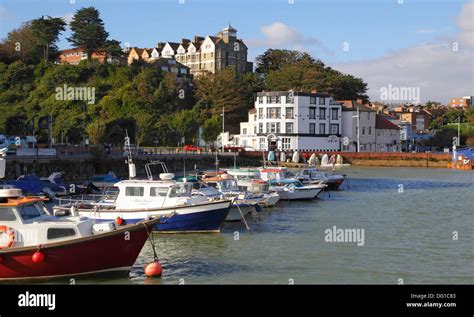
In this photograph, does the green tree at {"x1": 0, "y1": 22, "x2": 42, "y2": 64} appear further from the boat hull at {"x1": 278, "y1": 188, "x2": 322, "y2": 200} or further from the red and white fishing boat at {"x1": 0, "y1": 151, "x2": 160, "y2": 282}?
the red and white fishing boat at {"x1": 0, "y1": 151, "x2": 160, "y2": 282}

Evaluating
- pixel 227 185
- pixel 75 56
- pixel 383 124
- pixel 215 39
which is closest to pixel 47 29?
pixel 75 56

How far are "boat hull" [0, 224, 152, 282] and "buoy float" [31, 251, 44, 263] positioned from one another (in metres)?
0.11

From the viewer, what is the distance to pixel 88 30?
4845 inches

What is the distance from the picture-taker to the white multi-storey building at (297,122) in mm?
102688

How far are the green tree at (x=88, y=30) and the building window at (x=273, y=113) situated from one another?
42.6m

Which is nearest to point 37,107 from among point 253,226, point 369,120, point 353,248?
point 369,120

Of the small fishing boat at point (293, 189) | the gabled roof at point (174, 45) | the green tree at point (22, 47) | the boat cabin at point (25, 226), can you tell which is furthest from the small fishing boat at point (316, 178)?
→ the gabled roof at point (174, 45)

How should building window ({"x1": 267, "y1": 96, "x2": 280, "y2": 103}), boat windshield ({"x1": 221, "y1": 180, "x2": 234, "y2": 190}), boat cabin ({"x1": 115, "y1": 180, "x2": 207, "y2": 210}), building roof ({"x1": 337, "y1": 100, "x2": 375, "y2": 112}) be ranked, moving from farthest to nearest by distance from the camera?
building roof ({"x1": 337, "y1": 100, "x2": 375, "y2": 112}), building window ({"x1": 267, "y1": 96, "x2": 280, "y2": 103}), boat windshield ({"x1": 221, "y1": 180, "x2": 234, "y2": 190}), boat cabin ({"x1": 115, "y1": 180, "x2": 207, "y2": 210})

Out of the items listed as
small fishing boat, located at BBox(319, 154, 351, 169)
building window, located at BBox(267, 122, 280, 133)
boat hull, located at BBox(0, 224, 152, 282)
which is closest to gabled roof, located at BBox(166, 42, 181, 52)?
building window, located at BBox(267, 122, 280, 133)

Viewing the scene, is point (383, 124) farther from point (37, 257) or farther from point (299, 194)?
point (37, 257)

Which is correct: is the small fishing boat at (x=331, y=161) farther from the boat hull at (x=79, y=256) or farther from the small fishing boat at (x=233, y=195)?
the boat hull at (x=79, y=256)

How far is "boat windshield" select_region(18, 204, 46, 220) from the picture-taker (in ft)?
64.3
